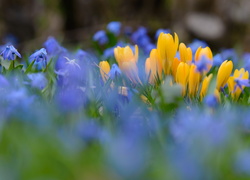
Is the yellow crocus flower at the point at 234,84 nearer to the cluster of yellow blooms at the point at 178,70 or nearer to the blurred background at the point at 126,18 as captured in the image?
the cluster of yellow blooms at the point at 178,70

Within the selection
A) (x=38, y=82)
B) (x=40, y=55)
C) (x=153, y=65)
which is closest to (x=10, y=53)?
(x=40, y=55)

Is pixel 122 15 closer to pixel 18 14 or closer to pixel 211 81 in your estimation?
pixel 18 14

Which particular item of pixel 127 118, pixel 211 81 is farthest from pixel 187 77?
pixel 127 118

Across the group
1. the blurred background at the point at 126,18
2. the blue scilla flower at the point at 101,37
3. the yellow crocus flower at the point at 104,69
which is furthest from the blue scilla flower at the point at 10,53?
the blurred background at the point at 126,18

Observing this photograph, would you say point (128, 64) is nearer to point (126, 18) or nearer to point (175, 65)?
point (175, 65)

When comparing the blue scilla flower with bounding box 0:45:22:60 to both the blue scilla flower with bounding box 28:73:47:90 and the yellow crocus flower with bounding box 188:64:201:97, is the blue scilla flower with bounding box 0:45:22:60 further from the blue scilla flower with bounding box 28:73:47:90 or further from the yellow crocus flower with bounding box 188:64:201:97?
the yellow crocus flower with bounding box 188:64:201:97
